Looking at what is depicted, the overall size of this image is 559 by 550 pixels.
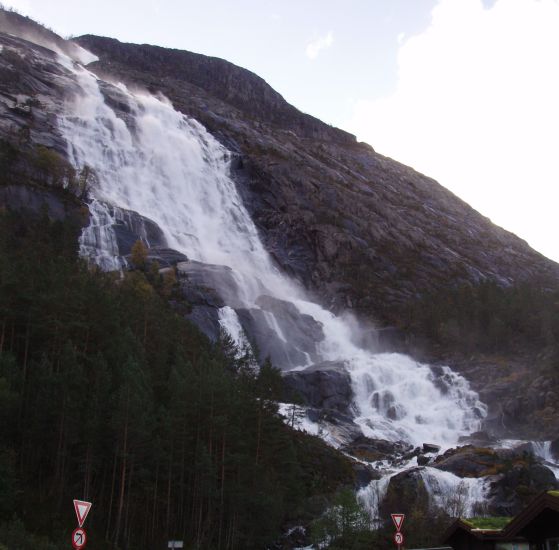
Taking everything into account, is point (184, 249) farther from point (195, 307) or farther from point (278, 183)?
point (278, 183)

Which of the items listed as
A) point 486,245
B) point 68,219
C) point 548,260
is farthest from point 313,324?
point 548,260

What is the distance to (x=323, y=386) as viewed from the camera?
67250mm

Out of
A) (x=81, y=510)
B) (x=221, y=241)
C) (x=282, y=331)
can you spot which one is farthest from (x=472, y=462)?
(x=221, y=241)

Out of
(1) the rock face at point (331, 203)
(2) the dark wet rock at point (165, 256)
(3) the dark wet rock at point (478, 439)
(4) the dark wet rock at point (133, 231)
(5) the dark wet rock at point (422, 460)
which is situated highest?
(1) the rock face at point (331, 203)

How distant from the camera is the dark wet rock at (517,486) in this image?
4294 centimetres

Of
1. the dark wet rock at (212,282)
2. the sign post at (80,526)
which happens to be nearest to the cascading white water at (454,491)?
the sign post at (80,526)

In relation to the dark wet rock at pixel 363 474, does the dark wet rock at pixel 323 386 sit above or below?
above

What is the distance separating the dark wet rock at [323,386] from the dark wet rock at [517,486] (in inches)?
885

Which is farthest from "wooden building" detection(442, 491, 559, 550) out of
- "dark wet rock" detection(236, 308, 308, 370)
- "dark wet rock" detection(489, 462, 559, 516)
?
"dark wet rock" detection(236, 308, 308, 370)

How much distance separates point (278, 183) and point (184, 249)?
31.7m

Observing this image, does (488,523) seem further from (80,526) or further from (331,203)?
(331,203)

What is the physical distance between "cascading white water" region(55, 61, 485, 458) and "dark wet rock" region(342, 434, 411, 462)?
12.4 ft

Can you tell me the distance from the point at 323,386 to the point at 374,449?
12.5 meters

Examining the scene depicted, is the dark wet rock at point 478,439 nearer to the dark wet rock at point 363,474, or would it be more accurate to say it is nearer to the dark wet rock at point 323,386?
the dark wet rock at point 323,386
